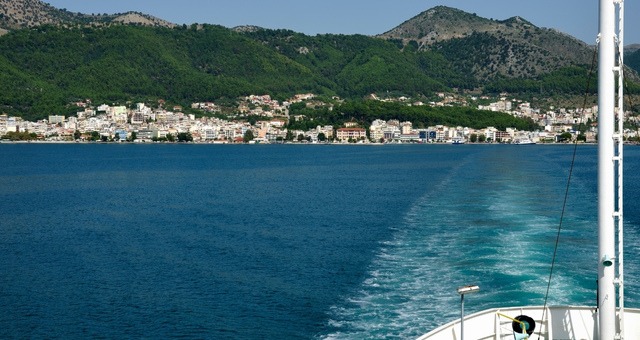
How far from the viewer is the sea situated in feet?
42.2

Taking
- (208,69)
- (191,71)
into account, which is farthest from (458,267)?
(208,69)

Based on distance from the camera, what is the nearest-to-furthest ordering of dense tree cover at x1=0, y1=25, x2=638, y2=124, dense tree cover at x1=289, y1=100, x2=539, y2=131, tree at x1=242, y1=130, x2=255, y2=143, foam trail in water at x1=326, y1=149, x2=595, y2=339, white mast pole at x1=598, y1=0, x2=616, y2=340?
white mast pole at x1=598, y1=0, x2=616, y2=340 < foam trail in water at x1=326, y1=149, x2=595, y2=339 < tree at x1=242, y1=130, x2=255, y2=143 < dense tree cover at x1=289, y1=100, x2=539, y2=131 < dense tree cover at x1=0, y1=25, x2=638, y2=124

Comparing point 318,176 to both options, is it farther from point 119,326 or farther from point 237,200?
point 119,326

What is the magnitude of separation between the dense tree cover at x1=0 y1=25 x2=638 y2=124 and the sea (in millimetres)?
105812

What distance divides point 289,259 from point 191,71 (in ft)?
485

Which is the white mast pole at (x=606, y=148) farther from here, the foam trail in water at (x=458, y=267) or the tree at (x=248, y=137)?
the tree at (x=248, y=137)

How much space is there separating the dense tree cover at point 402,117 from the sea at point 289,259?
328ft

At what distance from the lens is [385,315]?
41.5 ft

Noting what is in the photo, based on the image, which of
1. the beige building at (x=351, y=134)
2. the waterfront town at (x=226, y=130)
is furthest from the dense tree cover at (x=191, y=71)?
the beige building at (x=351, y=134)

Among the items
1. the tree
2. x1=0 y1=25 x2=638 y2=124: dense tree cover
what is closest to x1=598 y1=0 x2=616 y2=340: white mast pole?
the tree

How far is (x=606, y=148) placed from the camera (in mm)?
5859

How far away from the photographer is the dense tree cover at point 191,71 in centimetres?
14362

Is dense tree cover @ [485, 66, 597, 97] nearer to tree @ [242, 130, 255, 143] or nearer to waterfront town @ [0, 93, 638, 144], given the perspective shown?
waterfront town @ [0, 93, 638, 144]

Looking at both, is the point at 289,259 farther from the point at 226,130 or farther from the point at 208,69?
the point at 208,69
